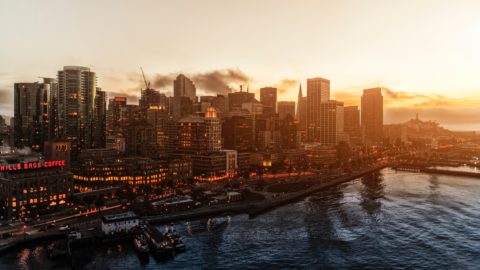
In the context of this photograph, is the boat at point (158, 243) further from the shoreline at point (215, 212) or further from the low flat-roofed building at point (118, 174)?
the low flat-roofed building at point (118, 174)

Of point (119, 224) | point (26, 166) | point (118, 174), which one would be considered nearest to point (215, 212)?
point (119, 224)

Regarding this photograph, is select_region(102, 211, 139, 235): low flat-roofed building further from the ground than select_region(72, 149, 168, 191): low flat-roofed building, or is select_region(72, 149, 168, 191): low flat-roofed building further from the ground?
select_region(72, 149, 168, 191): low flat-roofed building

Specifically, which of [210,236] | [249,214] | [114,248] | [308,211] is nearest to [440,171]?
[308,211]

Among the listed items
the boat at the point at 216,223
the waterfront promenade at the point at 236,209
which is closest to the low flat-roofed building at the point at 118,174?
the waterfront promenade at the point at 236,209

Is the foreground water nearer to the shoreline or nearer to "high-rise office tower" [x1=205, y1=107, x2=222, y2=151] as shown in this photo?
the shoreline

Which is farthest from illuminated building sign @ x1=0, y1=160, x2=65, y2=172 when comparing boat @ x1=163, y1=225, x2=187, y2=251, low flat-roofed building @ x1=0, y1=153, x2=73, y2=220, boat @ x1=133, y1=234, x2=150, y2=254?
boat @ x1=163, y1=225, x2=187, y2=251
